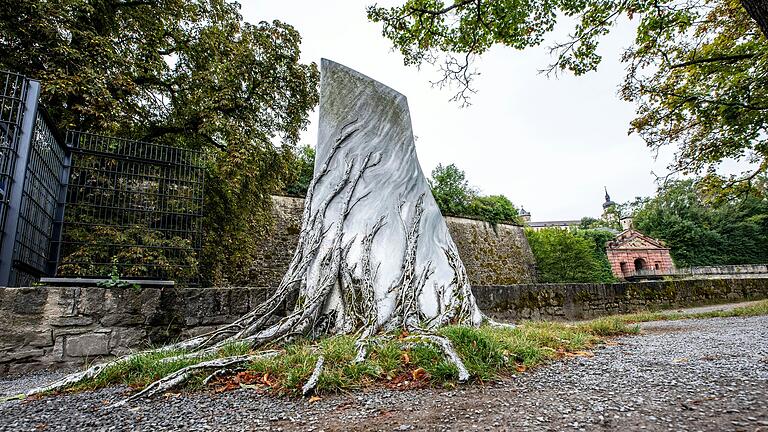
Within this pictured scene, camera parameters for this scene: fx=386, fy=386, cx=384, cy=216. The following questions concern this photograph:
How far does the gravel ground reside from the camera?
1.66m

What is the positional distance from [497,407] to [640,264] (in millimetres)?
42266

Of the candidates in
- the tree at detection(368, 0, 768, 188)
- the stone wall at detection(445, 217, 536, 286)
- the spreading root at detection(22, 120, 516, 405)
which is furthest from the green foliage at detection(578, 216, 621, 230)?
the spreading root at detection(22, 120, 516, 405)

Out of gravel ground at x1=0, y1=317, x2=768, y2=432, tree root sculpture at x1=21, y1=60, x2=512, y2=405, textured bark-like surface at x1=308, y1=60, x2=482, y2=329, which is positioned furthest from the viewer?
textured bark-like surface at x1=308, y1=60, x2=482, y2=329

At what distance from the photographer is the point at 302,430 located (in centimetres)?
171

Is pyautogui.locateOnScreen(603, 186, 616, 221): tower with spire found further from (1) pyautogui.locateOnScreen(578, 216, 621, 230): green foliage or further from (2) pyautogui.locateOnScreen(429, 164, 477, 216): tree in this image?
(2) pyautogui.locateOnScreen(429, 164, 477, 216): tree

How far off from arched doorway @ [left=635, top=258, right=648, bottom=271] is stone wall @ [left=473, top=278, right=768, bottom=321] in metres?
27.1

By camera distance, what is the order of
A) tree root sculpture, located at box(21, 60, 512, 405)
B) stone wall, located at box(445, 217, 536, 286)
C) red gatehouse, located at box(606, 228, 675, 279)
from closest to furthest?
tree root sculpture, located at box(21, 60, 512, 405) → stone wall, located at box(445, 217, 536, 286) → red gatehouse, located at box(606, 228, 675, 279)

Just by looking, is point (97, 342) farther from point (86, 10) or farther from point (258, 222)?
point (258, 222)

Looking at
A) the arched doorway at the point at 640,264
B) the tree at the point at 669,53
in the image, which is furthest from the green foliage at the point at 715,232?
the tree at the point at 669,53

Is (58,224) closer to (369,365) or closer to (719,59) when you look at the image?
(369,365)

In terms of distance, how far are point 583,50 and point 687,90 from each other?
131 inches

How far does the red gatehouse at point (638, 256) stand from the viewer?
1422 inches

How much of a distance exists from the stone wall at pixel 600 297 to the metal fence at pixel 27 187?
5676 mm

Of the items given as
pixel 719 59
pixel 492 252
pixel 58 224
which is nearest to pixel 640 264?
pixel 492 252
